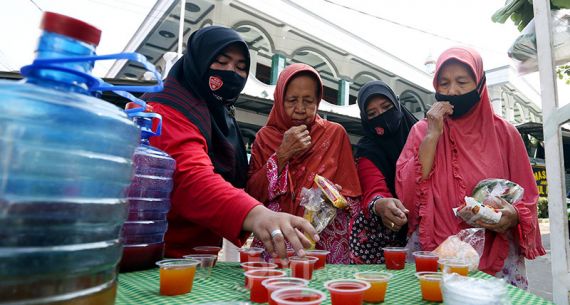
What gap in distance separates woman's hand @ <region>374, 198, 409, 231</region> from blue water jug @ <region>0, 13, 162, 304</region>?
155cm

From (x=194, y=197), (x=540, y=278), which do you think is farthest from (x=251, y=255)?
(x=540, y=278)

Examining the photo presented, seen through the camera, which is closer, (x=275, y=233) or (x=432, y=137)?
(x=275, y=233)

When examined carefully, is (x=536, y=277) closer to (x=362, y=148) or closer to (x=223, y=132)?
(x=362, y=148)

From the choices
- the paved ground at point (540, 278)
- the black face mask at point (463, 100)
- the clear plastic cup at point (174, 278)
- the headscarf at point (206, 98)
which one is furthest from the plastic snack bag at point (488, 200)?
the paved ground at point (540, 278)

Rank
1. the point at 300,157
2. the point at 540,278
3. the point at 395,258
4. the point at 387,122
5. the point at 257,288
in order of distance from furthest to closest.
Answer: the point at 540,278, the point at 387,122, the point at 300,157, the point at 395,258, the point at 257,288

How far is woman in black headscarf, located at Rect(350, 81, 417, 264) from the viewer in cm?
213

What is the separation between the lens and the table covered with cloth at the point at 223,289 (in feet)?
3.35

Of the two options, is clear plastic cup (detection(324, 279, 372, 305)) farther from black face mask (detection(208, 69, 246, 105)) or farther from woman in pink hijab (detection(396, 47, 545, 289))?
black face mask (detection(208, 69, 246, 105))

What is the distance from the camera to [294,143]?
2.10m

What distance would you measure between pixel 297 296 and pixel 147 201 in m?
0.85

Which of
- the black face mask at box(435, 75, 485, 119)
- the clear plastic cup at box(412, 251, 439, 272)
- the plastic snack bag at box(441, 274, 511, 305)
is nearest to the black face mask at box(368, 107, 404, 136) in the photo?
the black face mask at box(435, 75, 485, 119)

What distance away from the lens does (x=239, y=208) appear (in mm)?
1242

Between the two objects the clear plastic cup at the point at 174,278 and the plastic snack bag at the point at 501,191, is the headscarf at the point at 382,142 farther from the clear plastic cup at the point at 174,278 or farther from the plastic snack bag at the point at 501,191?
the clear plastic cup at the point at 174,278

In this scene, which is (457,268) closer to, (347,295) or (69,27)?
(347,295)
